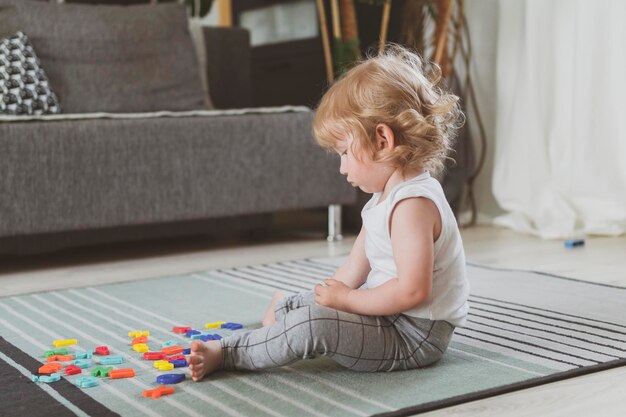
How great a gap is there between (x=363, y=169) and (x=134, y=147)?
1365 millimetres

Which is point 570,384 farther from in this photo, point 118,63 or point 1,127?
point 118,63

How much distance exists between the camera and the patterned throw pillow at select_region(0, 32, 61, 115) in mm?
2693

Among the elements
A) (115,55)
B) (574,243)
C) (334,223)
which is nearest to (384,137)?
(574,243)

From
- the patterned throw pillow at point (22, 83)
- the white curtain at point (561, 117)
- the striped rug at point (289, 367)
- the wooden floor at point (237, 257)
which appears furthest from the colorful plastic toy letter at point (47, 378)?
the white curtain at point (561, 117)

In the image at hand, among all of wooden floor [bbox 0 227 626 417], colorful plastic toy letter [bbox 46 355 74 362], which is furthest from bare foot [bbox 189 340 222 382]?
wooden floor [bbox 0 227 626 417]

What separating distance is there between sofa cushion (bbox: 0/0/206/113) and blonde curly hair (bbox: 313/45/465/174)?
1.78 m

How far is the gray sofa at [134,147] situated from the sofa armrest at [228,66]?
0.04 metres

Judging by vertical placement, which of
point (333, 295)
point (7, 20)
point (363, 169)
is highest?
point (7, 20)

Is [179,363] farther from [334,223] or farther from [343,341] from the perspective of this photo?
[334,223]

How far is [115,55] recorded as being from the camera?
305 centimetres

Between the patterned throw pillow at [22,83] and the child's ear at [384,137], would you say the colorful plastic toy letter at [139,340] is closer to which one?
the child's ear at [384,137]

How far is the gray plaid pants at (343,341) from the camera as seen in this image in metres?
1.27

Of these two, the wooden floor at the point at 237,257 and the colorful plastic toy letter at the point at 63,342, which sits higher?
the colorful plastic toy letter at the point at 63,342

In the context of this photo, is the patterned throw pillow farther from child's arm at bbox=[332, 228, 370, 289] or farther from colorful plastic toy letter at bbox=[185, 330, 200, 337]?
child's arm at bbox=[332, 228, 370, 289]
